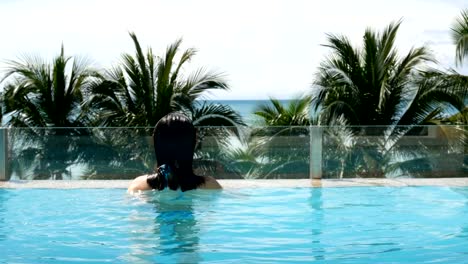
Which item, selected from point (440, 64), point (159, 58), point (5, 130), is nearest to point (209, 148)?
point (5, 130)

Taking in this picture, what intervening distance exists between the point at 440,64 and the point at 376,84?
1.81 metres

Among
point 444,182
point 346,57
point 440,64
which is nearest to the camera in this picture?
point 444,182

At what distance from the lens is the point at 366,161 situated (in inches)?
561

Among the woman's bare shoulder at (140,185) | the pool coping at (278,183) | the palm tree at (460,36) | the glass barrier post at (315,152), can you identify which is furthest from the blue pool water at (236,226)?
the palm tree at (460,36)

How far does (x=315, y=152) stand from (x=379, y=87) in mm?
6124

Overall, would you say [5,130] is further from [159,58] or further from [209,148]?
[159,58]

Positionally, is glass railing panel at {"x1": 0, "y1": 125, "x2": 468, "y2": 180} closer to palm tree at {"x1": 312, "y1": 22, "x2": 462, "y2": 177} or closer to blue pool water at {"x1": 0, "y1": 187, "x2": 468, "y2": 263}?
blue pool water at {"x1": 0, "y1": 187, "x2": 468, "y2": 263}

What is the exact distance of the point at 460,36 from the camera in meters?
18.4

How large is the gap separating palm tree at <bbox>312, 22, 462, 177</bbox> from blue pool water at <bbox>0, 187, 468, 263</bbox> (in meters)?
6.15

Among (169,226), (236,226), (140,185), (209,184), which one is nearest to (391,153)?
(209,184)

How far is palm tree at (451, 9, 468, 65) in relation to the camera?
1759 cm

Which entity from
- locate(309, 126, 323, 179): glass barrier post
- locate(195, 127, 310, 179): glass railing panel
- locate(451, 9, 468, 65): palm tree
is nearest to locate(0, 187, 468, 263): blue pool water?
locate(309, 126, 323, 179): glass barrier post

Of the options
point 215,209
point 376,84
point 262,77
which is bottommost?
point 215,209

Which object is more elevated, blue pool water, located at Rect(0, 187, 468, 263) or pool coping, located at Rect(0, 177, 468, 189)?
pool coping, located at Rect(0, 177, 468, 189)
